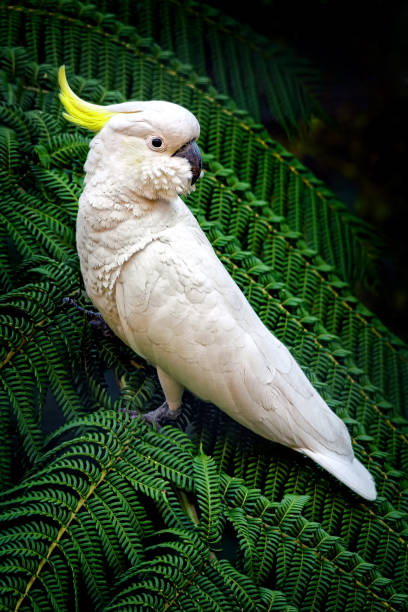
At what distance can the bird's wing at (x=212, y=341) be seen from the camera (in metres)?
1.20

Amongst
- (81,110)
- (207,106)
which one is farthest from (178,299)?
(207,106)

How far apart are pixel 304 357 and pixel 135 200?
1.92 ft

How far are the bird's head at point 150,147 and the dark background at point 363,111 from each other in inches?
32.9

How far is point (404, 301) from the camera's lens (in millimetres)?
2498

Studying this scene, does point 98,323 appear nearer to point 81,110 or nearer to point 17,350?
point 17,350

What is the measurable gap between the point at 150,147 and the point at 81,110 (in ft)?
0.62

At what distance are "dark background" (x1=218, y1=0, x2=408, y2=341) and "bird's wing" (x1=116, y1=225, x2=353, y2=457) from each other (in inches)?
27.1

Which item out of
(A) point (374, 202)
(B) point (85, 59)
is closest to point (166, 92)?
(B) point (85, 59)

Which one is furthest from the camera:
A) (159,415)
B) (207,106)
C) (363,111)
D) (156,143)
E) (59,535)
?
(363,111)

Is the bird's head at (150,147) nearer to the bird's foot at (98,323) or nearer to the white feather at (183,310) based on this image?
the white feather at (183,310)

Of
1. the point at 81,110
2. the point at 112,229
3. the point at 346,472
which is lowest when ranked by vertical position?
the point at 346,472

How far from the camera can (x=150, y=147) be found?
1143 mm

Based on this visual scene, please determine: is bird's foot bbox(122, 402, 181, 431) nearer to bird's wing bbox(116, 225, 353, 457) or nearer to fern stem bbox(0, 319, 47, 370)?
bird's wing bbox(116, 225, 353, 457)

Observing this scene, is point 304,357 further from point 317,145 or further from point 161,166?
point 317,145
